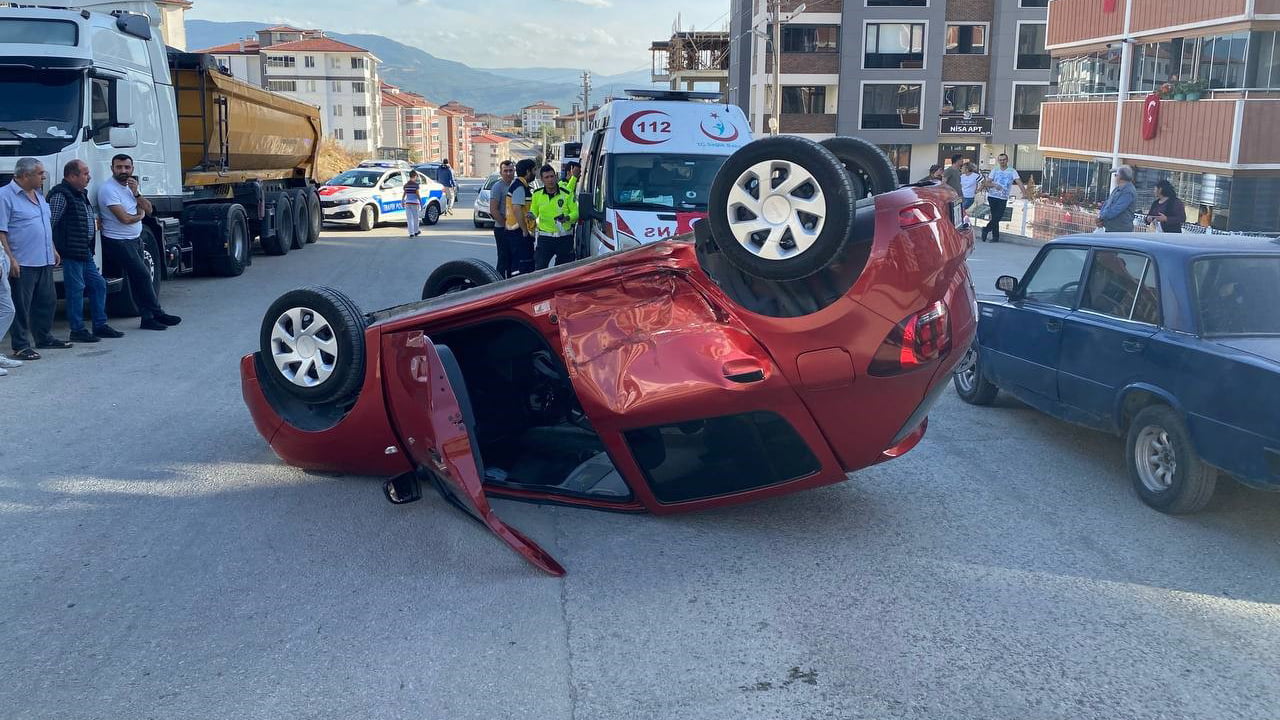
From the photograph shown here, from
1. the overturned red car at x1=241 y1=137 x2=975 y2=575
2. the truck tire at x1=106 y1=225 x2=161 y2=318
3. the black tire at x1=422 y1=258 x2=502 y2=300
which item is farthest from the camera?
the truck tire at x1=106 y1=225 x2=161 y2=318

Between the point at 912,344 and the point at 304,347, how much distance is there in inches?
129

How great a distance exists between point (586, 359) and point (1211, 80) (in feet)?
87.7

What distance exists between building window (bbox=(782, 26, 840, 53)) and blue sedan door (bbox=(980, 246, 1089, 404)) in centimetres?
5214

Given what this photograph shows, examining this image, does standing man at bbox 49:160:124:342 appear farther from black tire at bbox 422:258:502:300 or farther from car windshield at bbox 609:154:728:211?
car windshield at bbox 609:154:728:211

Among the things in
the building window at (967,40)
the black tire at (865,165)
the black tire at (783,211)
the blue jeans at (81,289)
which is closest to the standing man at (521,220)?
the blue jeans at (81,289)

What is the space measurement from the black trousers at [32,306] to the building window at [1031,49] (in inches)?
2196

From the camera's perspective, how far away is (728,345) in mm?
4844

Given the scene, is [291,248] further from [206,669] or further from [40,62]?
[206,669]

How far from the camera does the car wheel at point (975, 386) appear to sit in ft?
26.4

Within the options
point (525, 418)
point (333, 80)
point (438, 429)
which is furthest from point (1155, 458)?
point (333, 80)

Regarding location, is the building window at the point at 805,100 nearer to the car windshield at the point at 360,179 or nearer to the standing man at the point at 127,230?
the car windshield at the point at 360,179

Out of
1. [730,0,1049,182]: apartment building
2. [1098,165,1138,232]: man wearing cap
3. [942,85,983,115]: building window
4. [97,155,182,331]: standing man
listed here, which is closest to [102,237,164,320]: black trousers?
[97,155,182,331]: standing man

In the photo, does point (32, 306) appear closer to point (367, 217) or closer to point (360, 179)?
point (367, 217)

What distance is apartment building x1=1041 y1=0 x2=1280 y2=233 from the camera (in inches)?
966
